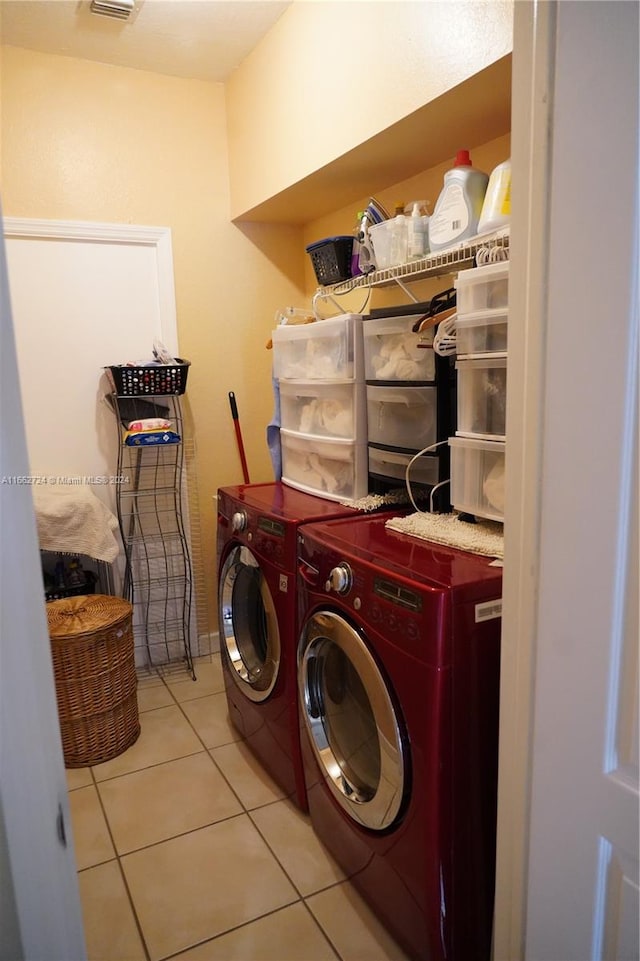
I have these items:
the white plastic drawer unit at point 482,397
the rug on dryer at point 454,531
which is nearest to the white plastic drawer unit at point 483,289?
the white plastic drawer unit at point 482,397

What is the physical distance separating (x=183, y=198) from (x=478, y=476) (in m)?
2.02

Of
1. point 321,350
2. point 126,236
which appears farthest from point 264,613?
point 126,236

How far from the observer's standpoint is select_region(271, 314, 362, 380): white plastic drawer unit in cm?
198

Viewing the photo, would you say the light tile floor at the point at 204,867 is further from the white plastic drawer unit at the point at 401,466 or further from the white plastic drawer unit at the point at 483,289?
the white plastic drawer unit at the point at 483,289

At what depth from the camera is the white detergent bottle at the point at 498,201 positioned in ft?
4.91

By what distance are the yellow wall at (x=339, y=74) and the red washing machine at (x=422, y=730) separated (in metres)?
1.16

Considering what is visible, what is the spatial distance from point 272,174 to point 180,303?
A: 72cm

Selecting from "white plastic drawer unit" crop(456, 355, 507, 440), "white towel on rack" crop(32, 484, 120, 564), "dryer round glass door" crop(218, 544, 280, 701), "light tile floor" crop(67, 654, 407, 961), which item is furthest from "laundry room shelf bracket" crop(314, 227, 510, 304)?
"light tile floor" crop(67, 654, 407, 961)

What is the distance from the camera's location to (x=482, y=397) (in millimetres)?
1514

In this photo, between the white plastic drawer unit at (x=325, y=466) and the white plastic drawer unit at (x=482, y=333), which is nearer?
the white plastic drawer unit at (x=482, y=333)

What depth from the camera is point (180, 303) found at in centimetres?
280

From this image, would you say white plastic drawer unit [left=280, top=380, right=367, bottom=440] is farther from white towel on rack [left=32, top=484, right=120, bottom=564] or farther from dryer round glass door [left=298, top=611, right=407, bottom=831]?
white towel on rack [left=32, top=484, right=120, bottom=564]

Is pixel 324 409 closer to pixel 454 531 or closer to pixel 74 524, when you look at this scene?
pixel 454 531

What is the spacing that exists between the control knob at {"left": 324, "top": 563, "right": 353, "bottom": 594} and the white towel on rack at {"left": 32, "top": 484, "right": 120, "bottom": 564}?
133 cm
